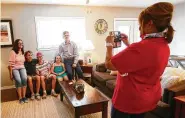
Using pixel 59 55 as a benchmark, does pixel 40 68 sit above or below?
below

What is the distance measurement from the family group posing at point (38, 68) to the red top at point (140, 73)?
2.82m

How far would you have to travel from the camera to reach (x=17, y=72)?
338 centimetres

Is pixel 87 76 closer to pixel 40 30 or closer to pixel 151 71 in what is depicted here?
pixel 40 30

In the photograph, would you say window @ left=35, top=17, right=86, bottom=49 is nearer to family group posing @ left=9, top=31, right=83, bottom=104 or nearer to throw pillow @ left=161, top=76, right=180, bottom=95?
family group posing @ left=9, top=31, right=83, bottom=104

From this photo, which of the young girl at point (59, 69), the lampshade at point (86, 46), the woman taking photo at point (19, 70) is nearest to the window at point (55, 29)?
the lampshade at point (86, 46)

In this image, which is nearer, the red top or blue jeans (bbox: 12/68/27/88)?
the red top

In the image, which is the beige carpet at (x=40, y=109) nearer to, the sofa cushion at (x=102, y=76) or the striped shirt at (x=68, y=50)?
the sofa cushion at (x=102, y=76)

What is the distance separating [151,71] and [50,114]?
7.50 ft

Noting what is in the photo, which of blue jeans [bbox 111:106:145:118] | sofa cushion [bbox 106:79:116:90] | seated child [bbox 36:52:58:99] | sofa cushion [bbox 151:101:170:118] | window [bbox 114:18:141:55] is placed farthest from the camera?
window [bbox 114:18:141:55]

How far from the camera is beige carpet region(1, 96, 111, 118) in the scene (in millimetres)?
2699

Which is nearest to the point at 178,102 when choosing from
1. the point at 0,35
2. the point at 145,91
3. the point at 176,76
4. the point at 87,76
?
the point at 176,76

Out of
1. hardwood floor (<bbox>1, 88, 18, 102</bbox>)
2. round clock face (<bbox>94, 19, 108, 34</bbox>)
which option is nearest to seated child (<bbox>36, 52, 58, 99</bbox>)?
hardwood floor (<bbox>1, 88, 18, 102</bbox>)

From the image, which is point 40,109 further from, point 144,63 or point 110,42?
point 144,63

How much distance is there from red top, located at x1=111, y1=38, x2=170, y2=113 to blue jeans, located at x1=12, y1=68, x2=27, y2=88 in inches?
110
